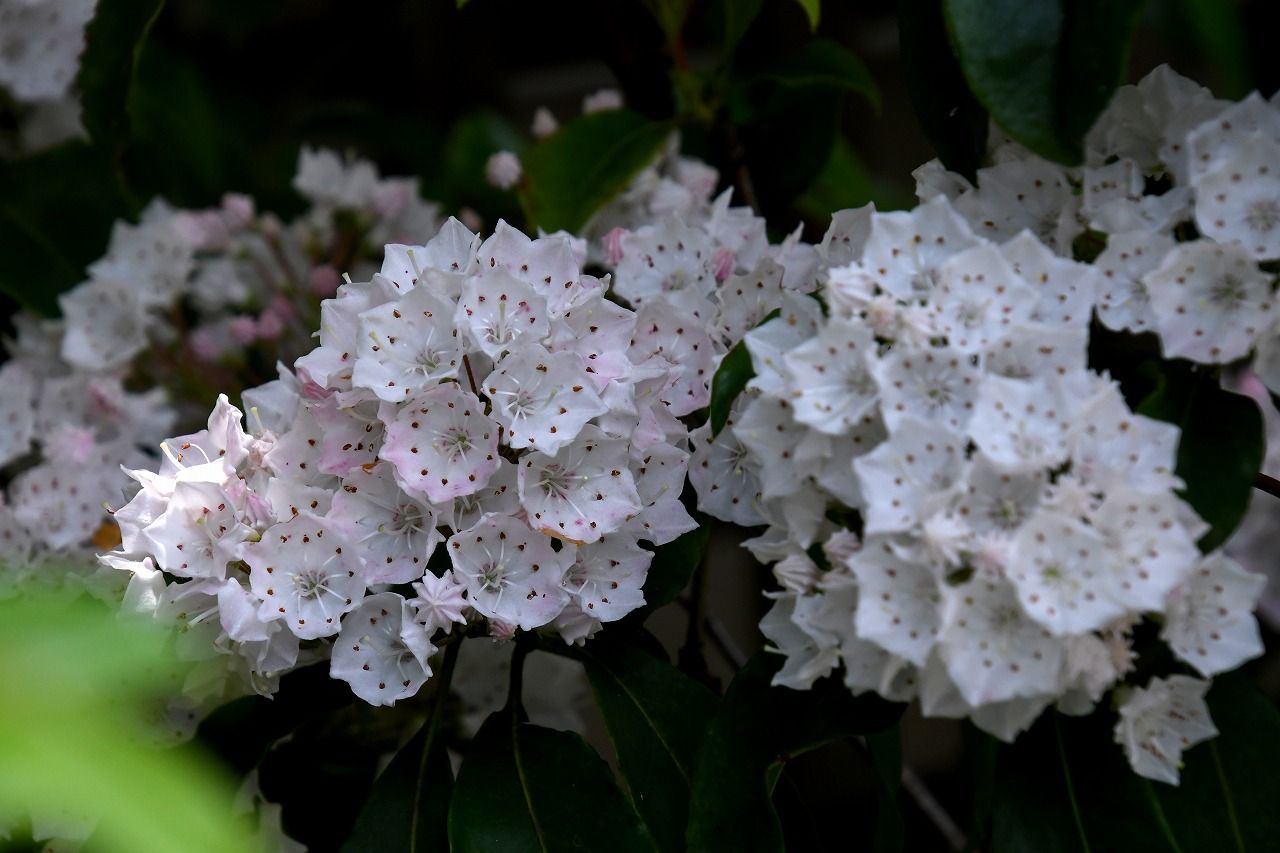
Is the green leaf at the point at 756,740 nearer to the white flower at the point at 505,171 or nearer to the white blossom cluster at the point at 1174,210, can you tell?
the white blossom cluster at the point at 1174,210

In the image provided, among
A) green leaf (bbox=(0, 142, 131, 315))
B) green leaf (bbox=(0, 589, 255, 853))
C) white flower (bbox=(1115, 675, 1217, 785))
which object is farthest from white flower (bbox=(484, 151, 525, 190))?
green leaf (bbox=(0, 589, 255, 853))

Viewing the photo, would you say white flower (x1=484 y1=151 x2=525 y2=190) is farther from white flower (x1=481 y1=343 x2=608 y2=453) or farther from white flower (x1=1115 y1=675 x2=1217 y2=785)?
white flower (x1=1115 y1=675 x2=1217 y2=785)

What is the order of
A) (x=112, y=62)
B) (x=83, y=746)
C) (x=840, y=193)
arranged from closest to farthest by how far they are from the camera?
(x=83, y=746), (x=112, y=62), (x=840, y=193)

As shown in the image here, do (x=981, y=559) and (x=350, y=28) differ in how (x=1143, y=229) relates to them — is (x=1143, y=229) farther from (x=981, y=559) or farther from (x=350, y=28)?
(x=350, y=28)

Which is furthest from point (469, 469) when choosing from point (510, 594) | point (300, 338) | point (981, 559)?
point (300, 338)

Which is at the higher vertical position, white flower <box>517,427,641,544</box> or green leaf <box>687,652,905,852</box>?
white flower <box>517,427,641,544</box>

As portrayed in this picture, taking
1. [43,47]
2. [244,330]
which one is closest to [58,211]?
[43,47]

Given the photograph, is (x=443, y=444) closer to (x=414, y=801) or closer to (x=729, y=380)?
(x=729, y=380)
